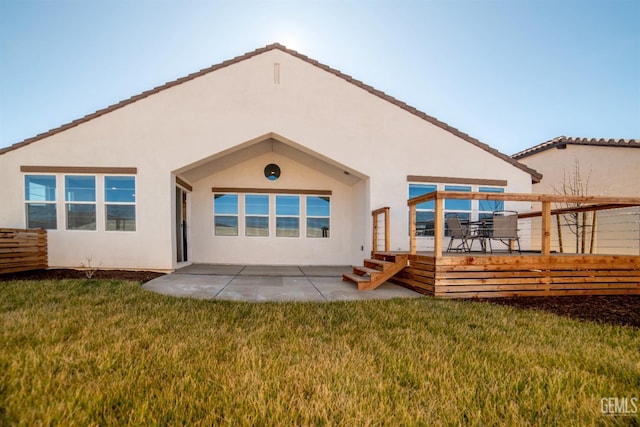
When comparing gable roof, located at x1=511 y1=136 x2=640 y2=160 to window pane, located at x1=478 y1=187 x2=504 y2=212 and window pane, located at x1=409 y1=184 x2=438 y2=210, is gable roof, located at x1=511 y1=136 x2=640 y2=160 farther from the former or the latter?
window pane, located at x1=409 y1=184 x2=438 y2=210

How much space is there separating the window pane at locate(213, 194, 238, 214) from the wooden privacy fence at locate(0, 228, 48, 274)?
15.3 feet

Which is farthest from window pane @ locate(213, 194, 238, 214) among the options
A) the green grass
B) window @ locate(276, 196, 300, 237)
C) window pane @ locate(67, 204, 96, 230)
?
the green grass

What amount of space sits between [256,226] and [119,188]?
4.29 metres

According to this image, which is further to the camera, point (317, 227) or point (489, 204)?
point (317, 227)

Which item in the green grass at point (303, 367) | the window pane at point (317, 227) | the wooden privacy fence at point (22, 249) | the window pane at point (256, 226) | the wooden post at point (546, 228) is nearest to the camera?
the green grass at point (303, 367)

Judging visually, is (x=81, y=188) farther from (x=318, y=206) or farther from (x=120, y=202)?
(x=318, y=206)

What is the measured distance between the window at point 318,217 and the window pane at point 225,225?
2.69m

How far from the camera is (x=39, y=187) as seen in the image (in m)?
8.12

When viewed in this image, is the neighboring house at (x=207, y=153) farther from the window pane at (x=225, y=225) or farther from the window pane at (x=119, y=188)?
the window pane at (x=225, y=225)

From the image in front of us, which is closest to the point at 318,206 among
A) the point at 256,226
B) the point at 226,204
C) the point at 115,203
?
the point at 256,226

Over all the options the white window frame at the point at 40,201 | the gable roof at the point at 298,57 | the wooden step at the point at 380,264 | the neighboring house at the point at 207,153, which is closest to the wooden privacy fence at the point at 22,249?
the neighboring house at the point at 207,153

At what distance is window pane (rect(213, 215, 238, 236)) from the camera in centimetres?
1053

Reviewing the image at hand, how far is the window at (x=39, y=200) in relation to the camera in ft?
26.6

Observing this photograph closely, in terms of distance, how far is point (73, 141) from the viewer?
26.1ft
